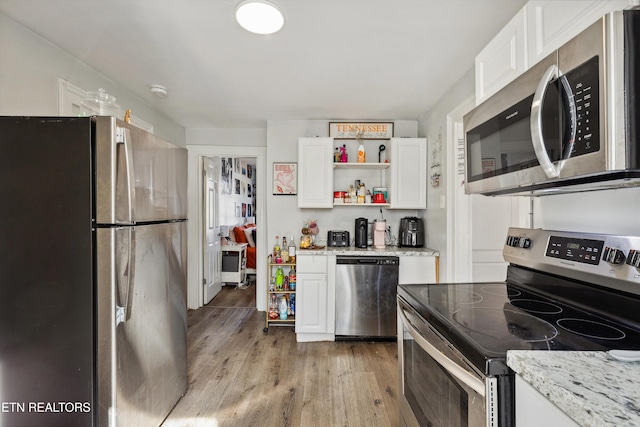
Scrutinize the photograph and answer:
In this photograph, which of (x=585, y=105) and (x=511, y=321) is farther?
(x=511, y=321)

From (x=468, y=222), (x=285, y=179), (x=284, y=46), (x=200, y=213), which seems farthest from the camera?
(x=200, y=213)

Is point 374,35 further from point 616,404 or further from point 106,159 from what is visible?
point 616,404

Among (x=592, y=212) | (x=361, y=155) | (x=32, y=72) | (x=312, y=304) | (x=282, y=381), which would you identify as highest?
(x=32, y=72)

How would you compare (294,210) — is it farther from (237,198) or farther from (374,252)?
(237,198)

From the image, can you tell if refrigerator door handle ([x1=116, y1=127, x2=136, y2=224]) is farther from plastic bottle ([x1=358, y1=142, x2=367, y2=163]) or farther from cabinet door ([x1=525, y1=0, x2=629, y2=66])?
plastic bottle ([x1=358, y1=142, x2=367, y2=163])

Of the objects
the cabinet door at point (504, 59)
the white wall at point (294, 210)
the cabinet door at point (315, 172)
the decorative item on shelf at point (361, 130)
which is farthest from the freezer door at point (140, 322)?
the decorative item on shelf at point (361, 130)

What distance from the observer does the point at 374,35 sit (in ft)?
5.78

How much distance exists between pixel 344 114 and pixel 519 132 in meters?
2.41

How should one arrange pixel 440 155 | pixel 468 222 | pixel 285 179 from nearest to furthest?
pixel 468 222 → pixel 440 155 → pixel 285 179

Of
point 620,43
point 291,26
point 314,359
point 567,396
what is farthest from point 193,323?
point 620,43

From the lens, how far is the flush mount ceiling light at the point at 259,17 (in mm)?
1473

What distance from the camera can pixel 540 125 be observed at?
81 centimetres

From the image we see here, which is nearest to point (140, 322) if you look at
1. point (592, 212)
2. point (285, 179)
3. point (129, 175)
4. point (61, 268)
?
point (61, 268)

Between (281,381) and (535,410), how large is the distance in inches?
76.7
